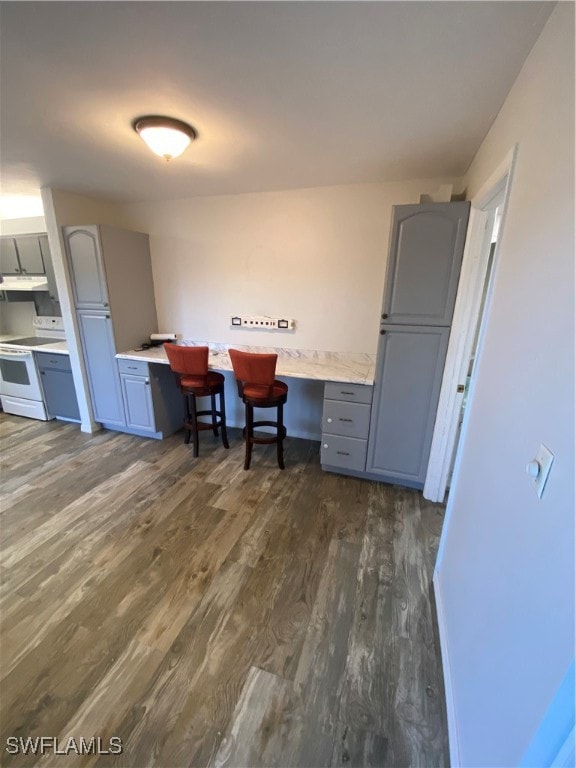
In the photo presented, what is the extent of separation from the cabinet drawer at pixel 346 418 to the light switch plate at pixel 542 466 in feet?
5.53

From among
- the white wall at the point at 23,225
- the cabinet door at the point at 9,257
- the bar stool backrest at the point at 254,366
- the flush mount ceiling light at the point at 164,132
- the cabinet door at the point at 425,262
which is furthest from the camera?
the white wall at the point at 23,225

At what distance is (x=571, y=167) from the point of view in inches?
31.1

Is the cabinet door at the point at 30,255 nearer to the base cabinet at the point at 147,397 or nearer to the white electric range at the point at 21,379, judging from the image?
the white electric range at the point at 21,379

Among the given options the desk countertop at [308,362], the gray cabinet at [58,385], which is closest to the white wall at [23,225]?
the gray cabinet at [58,385]

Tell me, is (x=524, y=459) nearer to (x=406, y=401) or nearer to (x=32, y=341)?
(x=406, y=401)

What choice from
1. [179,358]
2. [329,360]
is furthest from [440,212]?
[179,358]

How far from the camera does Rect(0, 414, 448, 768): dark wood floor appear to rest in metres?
1.13

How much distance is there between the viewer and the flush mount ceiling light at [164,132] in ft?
5.42

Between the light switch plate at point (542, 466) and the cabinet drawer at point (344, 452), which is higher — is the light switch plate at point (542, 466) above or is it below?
above

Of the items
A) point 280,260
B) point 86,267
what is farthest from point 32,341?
point 280,260

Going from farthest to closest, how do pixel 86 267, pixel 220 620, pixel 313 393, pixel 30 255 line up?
pixel 30 255, pixel 313 393, pixel 86 267, pixel 220 620

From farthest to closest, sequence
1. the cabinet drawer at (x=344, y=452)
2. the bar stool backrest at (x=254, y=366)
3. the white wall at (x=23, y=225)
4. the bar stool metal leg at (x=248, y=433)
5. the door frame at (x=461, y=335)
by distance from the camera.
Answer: the white wall at (x=23, y=225) < the bar stool metal leg at (x=248, y=433) < the cabinet drawer at (x=344, y=452) < the bar stool backrest at (x=254, y=366) < the door frame at (x=461, y=335)

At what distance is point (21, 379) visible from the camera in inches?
142

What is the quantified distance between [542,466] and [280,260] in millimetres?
2779
